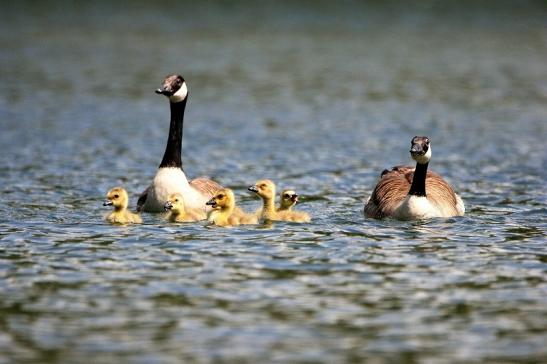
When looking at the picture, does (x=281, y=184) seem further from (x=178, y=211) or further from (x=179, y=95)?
(x=178, y=211)

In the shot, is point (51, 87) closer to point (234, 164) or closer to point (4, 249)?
point (234, 164)

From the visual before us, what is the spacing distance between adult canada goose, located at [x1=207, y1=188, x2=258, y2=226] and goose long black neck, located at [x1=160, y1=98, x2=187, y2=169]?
5.07ft

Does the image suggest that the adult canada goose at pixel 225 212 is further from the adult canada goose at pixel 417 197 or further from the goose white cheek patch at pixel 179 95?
the goose white cheek patch at pixel 179 95

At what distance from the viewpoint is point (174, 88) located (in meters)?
16.0

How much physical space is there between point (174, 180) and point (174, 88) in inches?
58.9

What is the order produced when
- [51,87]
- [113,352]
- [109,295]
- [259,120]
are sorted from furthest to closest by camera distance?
1. [51,87]
2. [259,120]
3. [109,295]
4. [113,352]

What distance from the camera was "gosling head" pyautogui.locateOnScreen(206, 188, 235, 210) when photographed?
45.3 feet

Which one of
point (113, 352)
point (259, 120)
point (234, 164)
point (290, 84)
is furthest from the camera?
point (290, 84)

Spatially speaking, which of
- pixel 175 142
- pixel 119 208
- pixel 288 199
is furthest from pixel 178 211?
pixel 175 142

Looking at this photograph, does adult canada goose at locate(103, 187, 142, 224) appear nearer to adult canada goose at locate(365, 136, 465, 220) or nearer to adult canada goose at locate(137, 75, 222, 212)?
adult canada goose at locate(137, 75, 222, 212)

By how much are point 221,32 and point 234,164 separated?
26.8 m

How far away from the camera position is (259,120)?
87.3 feet

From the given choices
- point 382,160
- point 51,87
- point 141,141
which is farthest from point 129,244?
point 51,87

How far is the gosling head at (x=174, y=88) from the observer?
1584 cm
